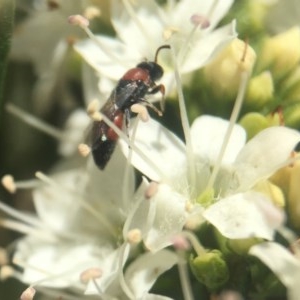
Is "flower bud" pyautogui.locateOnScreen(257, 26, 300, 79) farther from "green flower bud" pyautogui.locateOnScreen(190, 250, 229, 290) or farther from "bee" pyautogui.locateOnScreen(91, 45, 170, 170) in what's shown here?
"green flower bud" pyautogui.locateOnScreen(190, 250, 229, 290)

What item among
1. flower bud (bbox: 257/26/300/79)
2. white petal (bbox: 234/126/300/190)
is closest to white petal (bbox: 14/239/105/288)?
white petal (bbox: 234/126/300/190)

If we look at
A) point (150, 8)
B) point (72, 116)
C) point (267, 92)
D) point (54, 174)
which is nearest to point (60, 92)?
point (72, 116)

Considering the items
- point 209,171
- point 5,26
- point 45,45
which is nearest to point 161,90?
point 209,171

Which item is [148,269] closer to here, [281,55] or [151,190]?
[151,190]

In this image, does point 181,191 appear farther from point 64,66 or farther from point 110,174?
point 64,66

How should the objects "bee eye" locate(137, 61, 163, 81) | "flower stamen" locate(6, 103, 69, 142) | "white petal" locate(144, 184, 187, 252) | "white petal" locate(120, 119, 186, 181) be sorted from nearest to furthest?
1. "white petal" locate(144, 184, 187, 252)
2. "white petal" locate(120, 119, 186, 181)
3. "bee eye" locate(137, 61, 163, 81)
4. "flower stamen" locate(6, 103, 69, 142)

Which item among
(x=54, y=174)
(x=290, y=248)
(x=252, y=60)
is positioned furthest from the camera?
(x=54, y=174)
